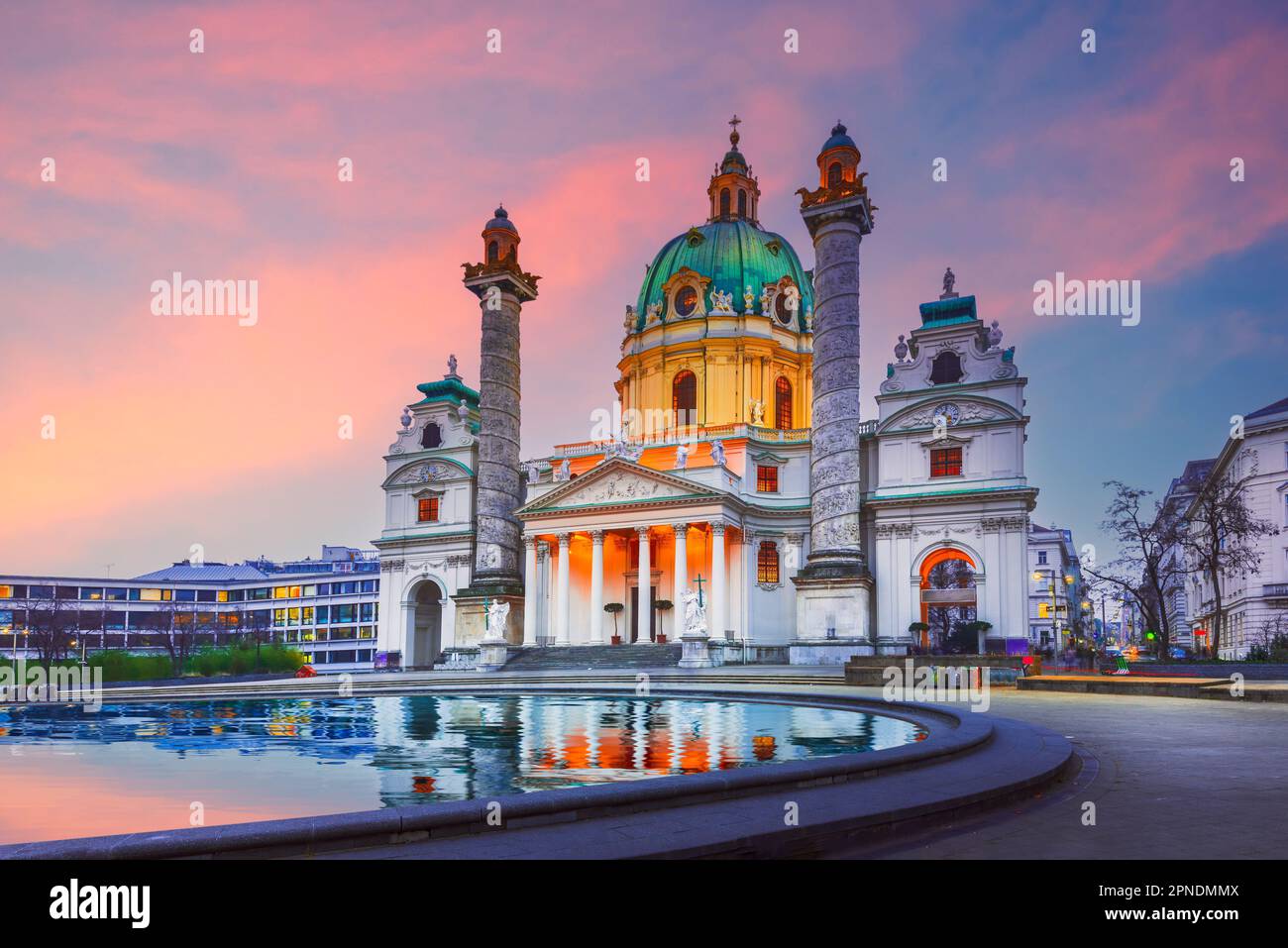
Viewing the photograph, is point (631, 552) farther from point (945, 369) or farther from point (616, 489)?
point (945, 369)

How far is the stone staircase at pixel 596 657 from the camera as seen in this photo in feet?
152

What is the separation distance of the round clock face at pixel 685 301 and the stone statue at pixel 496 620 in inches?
990

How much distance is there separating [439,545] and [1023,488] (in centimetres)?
3661

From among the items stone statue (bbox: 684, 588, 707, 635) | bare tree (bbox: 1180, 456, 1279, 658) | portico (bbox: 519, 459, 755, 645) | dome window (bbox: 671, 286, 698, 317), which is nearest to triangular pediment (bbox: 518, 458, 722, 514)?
portico (bbox: 519, 459, 755, 645)

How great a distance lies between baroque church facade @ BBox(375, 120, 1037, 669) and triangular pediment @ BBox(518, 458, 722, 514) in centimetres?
13

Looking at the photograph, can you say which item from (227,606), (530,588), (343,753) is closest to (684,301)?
(530,588)

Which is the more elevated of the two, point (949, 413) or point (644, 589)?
point (949, 413)

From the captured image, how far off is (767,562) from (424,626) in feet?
83.1

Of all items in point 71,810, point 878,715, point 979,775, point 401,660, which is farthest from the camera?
point 401,660

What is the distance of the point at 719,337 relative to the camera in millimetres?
63406

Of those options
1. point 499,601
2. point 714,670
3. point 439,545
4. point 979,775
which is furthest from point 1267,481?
point 979,775

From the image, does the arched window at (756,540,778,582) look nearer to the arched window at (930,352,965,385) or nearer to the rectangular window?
the rectangular window
